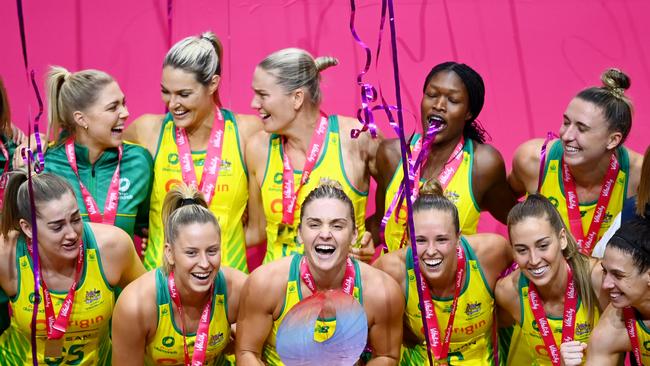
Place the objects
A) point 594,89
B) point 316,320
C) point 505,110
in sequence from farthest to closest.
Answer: point 505,110 < point 594,89 < point 316,320

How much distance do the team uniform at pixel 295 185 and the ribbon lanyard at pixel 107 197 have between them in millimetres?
553

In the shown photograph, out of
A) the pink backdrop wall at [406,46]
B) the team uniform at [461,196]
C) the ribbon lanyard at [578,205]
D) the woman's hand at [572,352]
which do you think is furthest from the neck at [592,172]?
the pink backdrop wall at [406,46]

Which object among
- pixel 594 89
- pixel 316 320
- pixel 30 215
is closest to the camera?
pixel 316 320

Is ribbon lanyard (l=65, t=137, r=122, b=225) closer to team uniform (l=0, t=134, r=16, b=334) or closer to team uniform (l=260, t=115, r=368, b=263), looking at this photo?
team uniform (l=0, t=134, r=16, b=334)

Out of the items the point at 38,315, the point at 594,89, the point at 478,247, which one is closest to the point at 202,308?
the point at 38,315

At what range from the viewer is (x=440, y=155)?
408 cm

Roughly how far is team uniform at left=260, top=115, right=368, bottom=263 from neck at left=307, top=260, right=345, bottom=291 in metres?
0.45

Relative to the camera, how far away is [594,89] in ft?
13.0

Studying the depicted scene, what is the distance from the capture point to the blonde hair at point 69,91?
159 inches

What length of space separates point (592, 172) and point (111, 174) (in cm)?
181

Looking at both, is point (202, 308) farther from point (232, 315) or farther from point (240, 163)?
point (240, 163)

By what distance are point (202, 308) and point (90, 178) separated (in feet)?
2.53

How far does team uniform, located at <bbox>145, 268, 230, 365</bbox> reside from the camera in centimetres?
358

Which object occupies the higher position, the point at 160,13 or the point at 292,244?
the point at 160,13
